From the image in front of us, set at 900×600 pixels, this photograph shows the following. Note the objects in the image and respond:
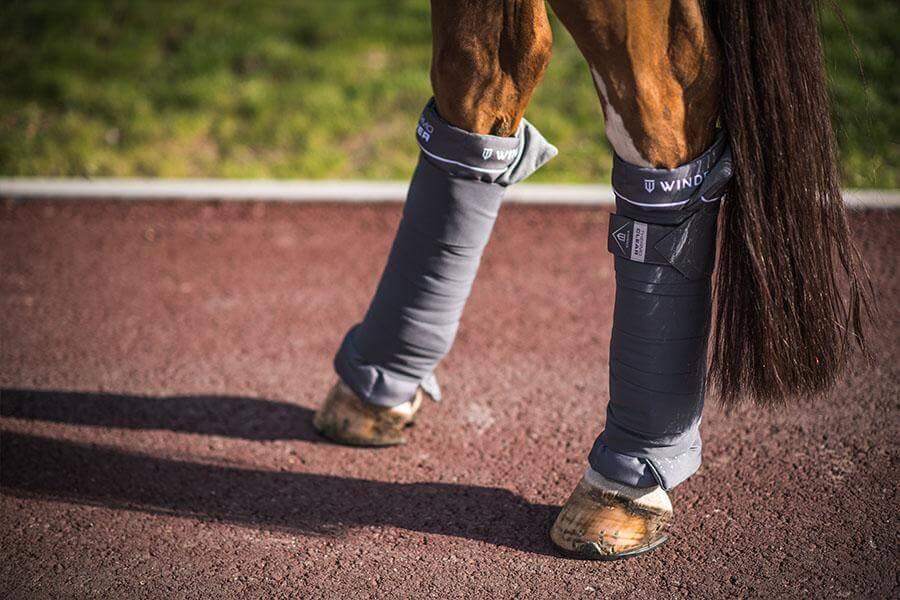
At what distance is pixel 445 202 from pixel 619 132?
625mm

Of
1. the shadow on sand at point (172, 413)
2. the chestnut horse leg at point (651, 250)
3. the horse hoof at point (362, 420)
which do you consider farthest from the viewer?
the shadow on sand at point (172, 413)

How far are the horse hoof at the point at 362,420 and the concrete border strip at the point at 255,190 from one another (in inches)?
70.3

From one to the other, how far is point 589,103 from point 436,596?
12.7 ft

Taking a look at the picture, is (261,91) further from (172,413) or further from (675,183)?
(675,183)

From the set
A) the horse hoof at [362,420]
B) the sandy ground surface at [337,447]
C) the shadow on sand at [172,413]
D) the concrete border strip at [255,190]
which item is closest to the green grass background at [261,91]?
the concrete border strip at [255,190]

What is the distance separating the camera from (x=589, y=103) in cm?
562

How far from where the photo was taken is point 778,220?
2.16 m

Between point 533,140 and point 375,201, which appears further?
point 375,201

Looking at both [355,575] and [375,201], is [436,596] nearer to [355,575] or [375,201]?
[355,575]

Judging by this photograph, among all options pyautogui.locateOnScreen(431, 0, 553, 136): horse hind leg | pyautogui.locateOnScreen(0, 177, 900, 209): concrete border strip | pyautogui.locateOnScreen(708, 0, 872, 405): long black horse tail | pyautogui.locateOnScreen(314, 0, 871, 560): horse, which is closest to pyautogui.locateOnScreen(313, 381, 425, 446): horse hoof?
pyautogui.locateOnScreen(314, 0, 871, 560): horse

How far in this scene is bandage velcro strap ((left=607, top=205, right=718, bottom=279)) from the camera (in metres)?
2.19

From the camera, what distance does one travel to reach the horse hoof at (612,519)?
94.9 inches

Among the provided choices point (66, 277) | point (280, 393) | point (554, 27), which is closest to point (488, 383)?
point (280, 393)

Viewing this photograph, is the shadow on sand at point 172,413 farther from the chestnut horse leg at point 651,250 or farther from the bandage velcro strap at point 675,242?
the bandage velcro strap at point 675,242
